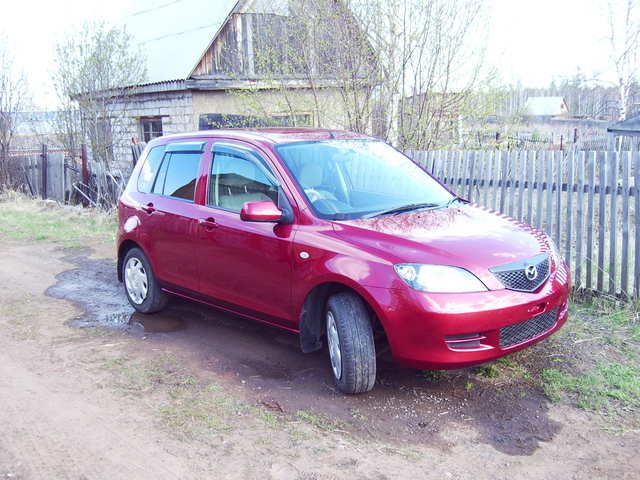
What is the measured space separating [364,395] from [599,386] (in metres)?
1.63

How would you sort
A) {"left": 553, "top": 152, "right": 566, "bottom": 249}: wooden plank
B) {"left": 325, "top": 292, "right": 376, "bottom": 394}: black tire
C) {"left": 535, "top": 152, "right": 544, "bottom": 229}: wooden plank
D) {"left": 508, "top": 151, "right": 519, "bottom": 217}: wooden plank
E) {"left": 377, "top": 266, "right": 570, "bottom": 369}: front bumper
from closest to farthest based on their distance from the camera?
{"left": 377, "top": 266, "right": 570, "bottom": 369}: front bumper
{"left": 325, "top": 292, "right": 376, "bottom": 394}: black tire
{"left": 553, "top": 152, "right": 566, "bottom": 249}: wooden plank
{"left": 535, "top": 152, "right": 544, "bottom": 229}: wooden plank
{"left": 508, "top": 151, "right": 519, "bottom": 217}: wooden plank

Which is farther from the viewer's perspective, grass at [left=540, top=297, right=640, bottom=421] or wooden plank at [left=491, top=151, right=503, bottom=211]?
wooden plank at [left=491, top=151, right=503, bottom=211]

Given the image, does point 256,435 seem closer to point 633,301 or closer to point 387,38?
point 633,301

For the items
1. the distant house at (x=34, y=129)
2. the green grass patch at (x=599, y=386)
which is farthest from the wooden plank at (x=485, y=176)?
the distant house at (x=34, y=129)

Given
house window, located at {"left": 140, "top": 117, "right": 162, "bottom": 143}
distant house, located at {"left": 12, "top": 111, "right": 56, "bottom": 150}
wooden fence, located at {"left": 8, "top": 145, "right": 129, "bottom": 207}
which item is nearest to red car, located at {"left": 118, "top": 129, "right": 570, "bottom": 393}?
wooden fence, located at {"left": 8, "top": 145, "right": 129, "bottom": 207}

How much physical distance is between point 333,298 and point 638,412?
2.08 metres

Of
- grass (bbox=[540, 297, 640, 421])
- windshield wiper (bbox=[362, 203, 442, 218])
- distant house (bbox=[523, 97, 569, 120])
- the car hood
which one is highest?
distant house (bbox=[523, 97, 569, 120])

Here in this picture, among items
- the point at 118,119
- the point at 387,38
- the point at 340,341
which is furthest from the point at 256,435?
the point at 118,119

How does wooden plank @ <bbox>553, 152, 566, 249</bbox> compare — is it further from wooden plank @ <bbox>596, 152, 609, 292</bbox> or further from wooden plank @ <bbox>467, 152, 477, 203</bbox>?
wooden plank @ <bbox>467, 152, 477, 203</bbox>

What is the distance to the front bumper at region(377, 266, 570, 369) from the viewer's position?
391 cm

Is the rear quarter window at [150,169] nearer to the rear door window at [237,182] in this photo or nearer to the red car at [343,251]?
the red car at [343,251]

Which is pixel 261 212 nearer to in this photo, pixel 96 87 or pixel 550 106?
pixel 96 87

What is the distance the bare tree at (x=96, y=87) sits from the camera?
50.3 feet

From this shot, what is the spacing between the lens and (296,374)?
4.80 m
